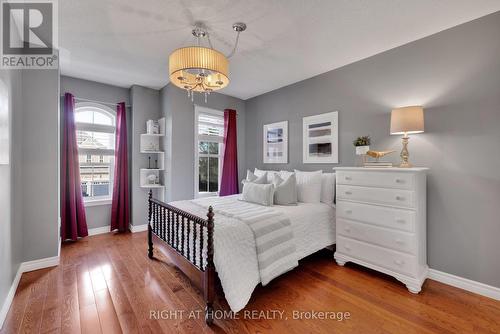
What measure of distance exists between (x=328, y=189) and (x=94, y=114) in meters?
4.04

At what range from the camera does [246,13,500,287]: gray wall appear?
2.06m

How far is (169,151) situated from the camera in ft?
12.6

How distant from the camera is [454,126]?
224cm

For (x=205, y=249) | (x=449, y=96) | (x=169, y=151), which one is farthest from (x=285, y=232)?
(x=169, y=151)

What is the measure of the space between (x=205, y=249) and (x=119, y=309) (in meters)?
0.89

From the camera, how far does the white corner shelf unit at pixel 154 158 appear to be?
13.1 ft

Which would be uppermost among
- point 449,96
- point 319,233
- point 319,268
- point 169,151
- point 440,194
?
point 449,96

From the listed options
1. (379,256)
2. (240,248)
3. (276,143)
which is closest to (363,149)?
(379,256)

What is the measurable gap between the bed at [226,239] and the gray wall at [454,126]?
1145 mm

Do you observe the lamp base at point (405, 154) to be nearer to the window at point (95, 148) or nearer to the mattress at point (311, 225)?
the mattress at point (311, 225)

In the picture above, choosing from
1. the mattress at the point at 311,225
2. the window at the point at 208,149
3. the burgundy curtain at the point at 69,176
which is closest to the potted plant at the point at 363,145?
the mattress at the point at 311,225

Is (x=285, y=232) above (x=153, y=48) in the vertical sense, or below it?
below

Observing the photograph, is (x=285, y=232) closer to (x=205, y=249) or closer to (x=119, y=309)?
(x=205, y=249)

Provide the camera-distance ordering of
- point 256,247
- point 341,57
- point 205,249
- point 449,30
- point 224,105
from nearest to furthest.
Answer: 1. point 205,249
2. point 256,247
3. point 449,30
4. point 341,57
5. point 224,105
